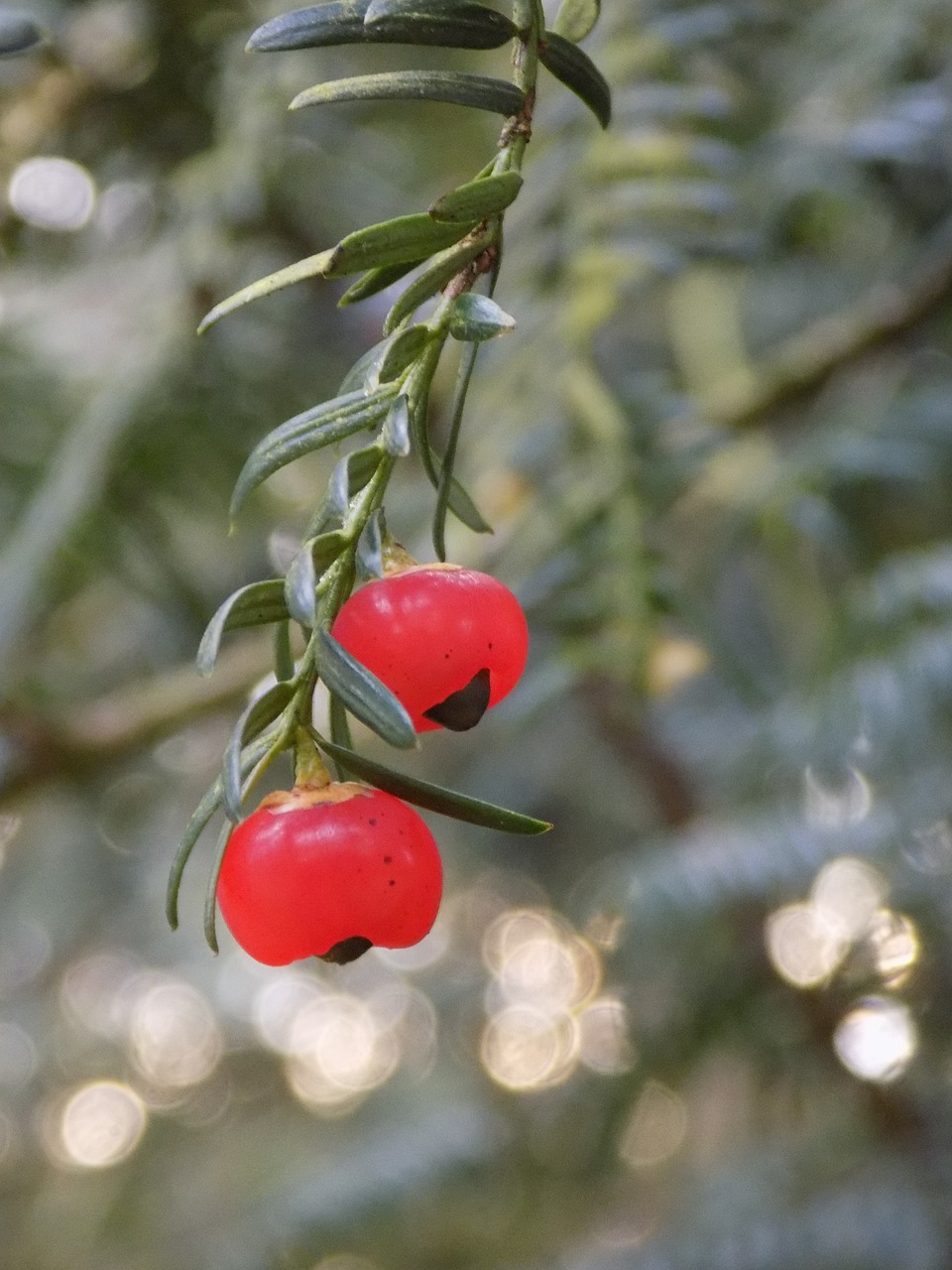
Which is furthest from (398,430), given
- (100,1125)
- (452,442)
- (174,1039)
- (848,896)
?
(100,1125)

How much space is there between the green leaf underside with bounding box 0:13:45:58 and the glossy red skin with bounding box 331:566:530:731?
22 centimetres

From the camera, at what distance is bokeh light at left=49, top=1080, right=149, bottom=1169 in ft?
7.35

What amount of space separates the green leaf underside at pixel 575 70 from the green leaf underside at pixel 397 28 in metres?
0.01

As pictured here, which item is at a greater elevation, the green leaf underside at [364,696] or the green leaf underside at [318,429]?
the green leaf underside at [318,429]

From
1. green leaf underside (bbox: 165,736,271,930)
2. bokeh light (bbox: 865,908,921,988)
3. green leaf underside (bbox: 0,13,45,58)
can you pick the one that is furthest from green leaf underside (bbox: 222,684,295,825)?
bokeh light (bbox: 865,908,921,988)

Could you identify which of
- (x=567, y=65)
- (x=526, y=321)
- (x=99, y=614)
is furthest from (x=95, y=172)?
(x=567, y=65)

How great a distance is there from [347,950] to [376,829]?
0.03 meters

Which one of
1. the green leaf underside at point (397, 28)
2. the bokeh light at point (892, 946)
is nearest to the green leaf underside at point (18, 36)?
the green leaf underside at point (397, 28)

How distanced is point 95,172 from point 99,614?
2.13 feet

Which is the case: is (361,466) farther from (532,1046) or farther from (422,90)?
(532,1046)

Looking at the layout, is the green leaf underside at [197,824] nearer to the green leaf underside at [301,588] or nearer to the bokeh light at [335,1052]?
the green leaf underside at [301,588]

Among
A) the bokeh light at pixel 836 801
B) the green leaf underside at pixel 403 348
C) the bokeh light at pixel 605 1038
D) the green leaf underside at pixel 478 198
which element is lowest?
the bokeh light at pixel 605 1038

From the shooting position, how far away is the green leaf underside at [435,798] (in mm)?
267

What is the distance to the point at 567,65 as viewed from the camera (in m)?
0.31
